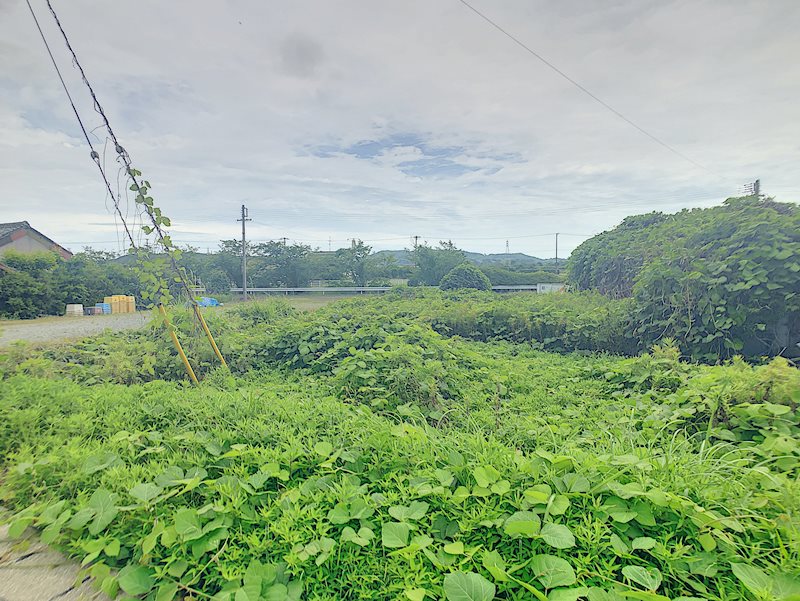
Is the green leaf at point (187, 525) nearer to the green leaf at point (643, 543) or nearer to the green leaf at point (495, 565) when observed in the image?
the green leaf at point (495, 565)

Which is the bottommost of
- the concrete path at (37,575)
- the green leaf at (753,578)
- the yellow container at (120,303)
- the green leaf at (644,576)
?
the concrete path at (37,575)

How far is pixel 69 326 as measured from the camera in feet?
15.9

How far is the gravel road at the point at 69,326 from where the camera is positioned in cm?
396

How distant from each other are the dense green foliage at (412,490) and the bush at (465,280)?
809cm

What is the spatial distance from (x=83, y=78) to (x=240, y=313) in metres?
3.76

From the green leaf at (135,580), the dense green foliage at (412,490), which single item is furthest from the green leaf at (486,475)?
the green leaf at (135,580)

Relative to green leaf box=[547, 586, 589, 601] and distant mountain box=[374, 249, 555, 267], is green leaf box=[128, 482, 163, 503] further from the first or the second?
distant mountain box=[374, 249, 555, 267]

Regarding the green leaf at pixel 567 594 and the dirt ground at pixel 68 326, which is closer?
the green leaf at pixel 567 594

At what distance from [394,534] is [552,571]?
38 cm

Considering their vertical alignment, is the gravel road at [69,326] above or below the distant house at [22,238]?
below

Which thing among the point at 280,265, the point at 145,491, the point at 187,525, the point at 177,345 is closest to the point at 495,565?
the point at 187,525

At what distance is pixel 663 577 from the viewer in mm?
932

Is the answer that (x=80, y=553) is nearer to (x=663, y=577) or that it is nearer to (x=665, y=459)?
(x=663, y=577)

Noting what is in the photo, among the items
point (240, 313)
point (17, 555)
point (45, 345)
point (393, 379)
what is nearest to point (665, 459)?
point (393, 379)
